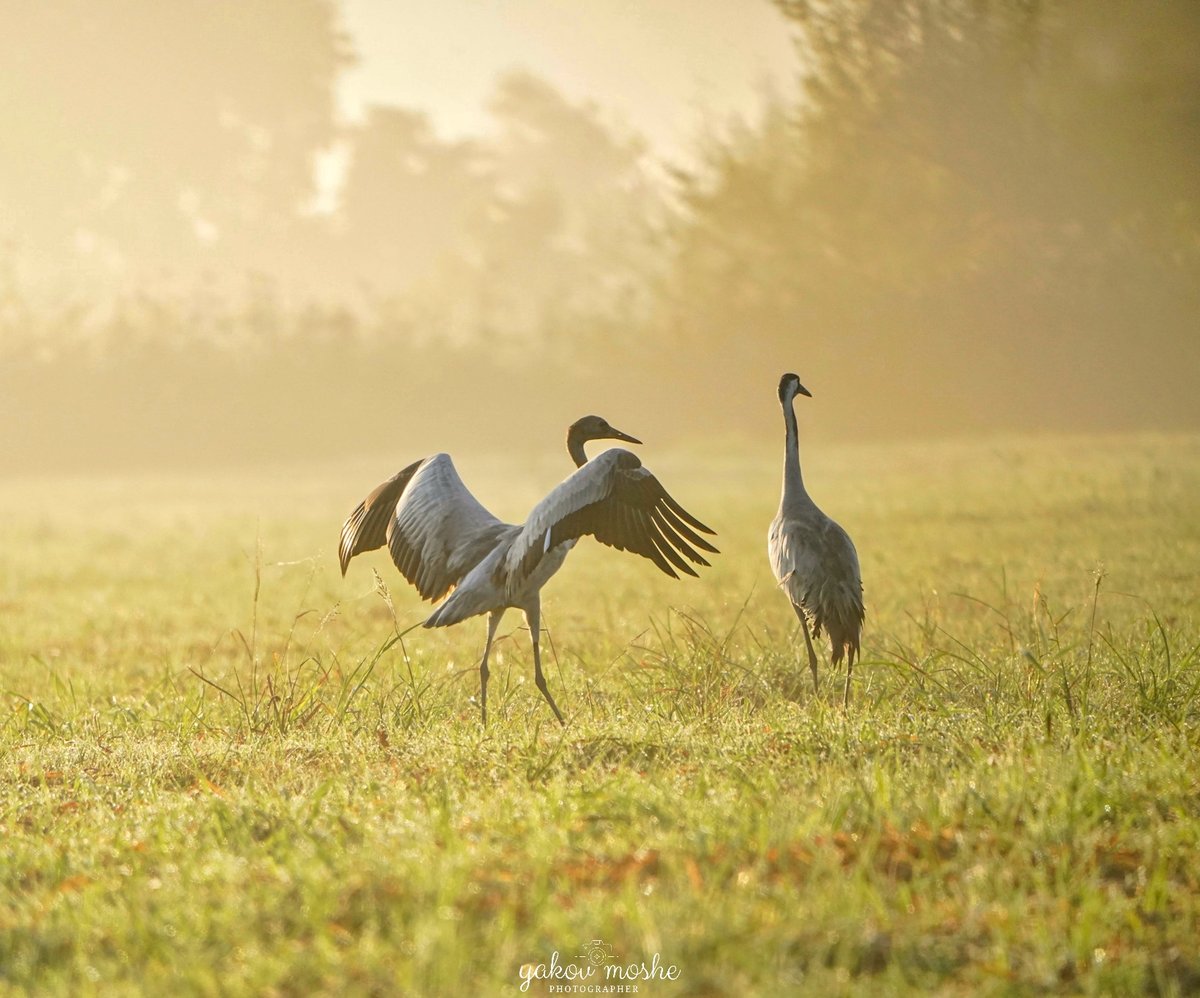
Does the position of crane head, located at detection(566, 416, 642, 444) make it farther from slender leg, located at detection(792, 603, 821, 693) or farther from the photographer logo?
the photographer logo

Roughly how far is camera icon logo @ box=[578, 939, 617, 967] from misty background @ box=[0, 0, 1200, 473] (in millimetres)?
20321

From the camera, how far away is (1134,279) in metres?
28.4

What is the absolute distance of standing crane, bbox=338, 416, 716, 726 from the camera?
604 centimetres

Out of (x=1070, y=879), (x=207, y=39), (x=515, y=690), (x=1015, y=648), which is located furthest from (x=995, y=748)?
(x=207, y=39)

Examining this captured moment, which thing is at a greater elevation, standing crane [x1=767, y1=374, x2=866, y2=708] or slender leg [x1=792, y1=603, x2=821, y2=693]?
standing crane [x1=767, y1=374, x2=866, y2=708]

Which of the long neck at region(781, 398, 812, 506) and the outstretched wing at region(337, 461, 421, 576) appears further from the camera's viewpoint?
the outstretched wing at region(337, 461, 421, 576)

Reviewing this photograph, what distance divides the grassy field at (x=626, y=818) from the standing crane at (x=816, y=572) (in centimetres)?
25

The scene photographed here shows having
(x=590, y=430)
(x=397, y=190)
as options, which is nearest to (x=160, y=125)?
(x=397, y=190)

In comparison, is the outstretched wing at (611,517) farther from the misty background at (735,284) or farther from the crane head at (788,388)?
the misty background at (735,284)

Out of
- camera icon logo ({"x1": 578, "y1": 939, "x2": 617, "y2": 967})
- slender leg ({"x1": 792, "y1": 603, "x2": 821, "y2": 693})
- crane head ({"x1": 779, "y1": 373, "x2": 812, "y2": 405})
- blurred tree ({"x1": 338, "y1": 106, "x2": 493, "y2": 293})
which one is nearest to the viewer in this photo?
camera icon logo ({"x1": 578, "y1": 939, "x2": 617, "y2": 967})

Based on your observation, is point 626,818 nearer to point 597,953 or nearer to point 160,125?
point 597,953

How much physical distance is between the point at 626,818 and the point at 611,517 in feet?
5.92

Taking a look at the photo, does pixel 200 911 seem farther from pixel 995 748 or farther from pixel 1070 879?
pixel 995 748

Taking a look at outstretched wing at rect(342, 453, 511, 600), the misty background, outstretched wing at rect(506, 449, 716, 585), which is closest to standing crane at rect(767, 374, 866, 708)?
outstretched wing at rect(506, 449, 716, 585)
